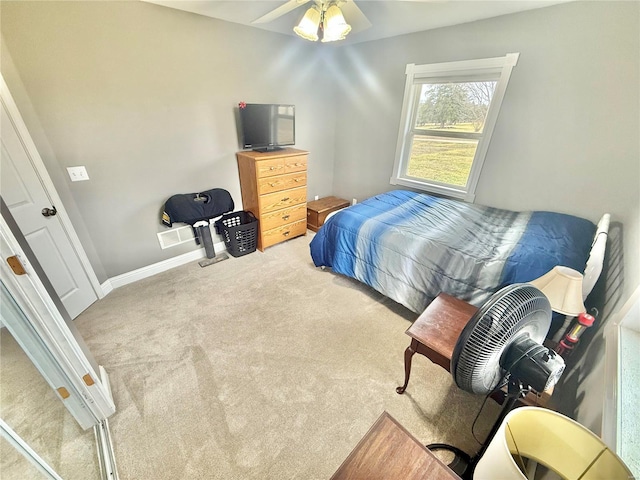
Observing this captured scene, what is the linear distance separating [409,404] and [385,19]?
317 cm

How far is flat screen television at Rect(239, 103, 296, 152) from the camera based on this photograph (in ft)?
8.80

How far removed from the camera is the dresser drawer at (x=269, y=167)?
267cm

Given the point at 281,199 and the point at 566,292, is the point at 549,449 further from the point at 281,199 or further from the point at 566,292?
the point at 281,199

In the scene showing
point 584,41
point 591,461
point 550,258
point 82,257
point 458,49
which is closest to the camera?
point 591,461

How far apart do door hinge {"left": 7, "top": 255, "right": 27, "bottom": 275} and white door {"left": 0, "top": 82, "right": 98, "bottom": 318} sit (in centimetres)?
115

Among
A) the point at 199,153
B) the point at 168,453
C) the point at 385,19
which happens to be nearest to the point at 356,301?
the point at 168,453

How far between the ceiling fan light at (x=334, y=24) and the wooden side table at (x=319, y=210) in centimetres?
200

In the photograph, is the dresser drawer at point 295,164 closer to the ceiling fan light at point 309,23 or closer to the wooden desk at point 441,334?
the ceiling fan light at point 309,23

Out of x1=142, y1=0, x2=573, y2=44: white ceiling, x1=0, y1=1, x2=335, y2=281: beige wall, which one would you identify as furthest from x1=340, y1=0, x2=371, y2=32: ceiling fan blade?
x1=0, y1=1, x2=335, y2=281: beige wall

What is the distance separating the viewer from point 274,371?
1651mm

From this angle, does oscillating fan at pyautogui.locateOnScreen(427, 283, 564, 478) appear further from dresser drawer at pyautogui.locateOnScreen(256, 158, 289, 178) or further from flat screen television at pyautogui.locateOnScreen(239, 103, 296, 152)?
flat screen television at pyautogui.locateOnScreen(239, 103, 296, 152)

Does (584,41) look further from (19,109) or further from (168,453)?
(19,109)

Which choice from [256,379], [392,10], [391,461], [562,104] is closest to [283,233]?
[256,379]

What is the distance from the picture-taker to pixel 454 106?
2758 millimetres
